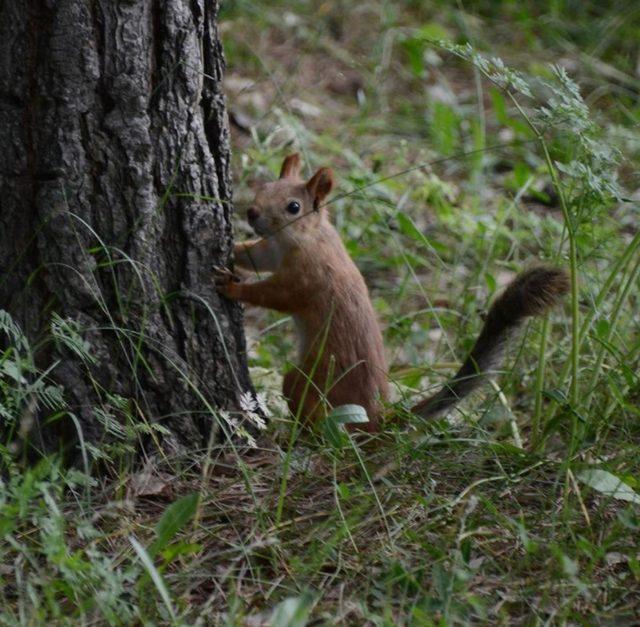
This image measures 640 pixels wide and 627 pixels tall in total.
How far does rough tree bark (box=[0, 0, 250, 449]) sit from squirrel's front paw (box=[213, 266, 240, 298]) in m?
0.04

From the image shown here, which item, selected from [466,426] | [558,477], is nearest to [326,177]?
[466,426]

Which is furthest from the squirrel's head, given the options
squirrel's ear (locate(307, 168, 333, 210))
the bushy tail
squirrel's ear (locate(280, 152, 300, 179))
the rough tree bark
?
the bushy tail

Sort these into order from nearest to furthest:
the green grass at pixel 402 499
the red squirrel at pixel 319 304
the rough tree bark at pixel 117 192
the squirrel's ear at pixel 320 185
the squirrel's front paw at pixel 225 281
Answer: the green grass at pixel 402 499, the rough tree bark at pixel 117 192, the squirrel's front paw at pixel 225 281, the red squirrel at pixel 319 304, the squirrel's ear at pixel 320 185

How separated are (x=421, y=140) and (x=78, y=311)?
3193 mm

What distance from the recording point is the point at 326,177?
3496mm

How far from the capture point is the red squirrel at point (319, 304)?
328cm

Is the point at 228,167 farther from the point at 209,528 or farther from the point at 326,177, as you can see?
the point at 209,528

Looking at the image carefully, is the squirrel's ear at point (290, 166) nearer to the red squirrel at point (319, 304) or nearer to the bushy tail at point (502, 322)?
the red squirrel at point (319, 304)

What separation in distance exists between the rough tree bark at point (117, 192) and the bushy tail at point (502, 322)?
0.66 m

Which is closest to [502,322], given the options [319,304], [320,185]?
[319,304]

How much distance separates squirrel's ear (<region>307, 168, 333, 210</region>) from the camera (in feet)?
11.4

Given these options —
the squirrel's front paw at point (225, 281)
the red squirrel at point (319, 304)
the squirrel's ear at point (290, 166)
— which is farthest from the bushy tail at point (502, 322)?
the squirrel's ear at point (290, 166)

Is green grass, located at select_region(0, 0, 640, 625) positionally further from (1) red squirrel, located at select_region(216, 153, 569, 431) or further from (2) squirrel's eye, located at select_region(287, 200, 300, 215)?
(2) squirrel's eye, located at select_region(287, 200, 300, 215)

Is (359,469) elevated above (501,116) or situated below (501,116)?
below
